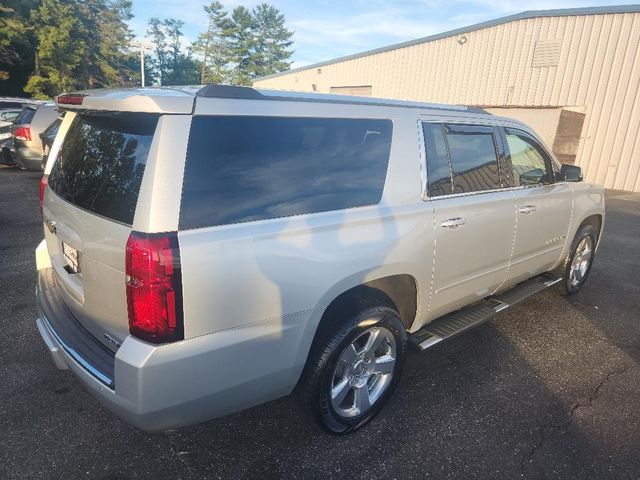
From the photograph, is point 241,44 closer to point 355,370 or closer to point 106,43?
point 106,43

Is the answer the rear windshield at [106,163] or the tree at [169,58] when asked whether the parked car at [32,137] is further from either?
the tree at [169,58]

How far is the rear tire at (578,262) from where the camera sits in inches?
182

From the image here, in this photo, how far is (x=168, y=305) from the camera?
1.76 meters

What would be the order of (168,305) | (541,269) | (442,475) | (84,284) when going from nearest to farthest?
1. (168,305)
2. (84,284)
3. (442,475)
4. (541,269)

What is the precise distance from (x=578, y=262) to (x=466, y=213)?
2.74 m

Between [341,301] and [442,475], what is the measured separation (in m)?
1.07

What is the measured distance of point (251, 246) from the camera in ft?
6.29

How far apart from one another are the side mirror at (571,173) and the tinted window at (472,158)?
4.01 ft

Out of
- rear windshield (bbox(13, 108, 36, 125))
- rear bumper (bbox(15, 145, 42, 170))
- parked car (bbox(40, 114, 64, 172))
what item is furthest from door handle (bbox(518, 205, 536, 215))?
rear windshield (bbox(13, 108, 36, 125))

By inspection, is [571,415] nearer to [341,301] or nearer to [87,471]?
[341,301]

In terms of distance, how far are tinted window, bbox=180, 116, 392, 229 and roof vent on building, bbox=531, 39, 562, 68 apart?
14581 mm

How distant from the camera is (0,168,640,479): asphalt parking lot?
232 centimetres

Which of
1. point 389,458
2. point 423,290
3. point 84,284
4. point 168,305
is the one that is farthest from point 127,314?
point 423,290

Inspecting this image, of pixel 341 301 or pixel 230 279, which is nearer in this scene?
pixel 230 279
